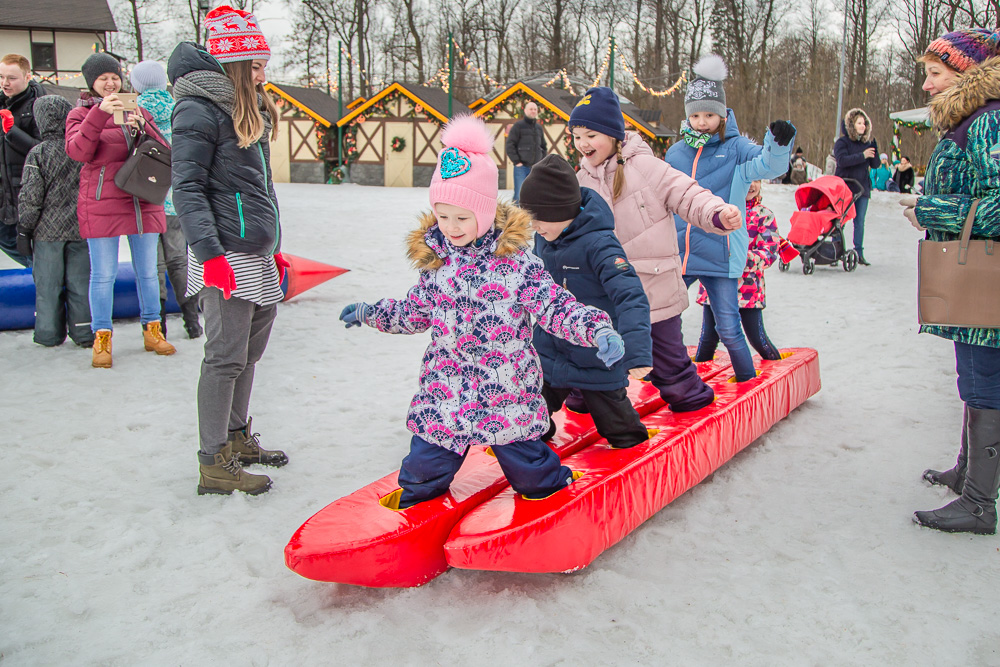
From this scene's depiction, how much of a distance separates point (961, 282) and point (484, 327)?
1748 millimetres

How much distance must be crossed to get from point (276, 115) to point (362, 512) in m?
1.80

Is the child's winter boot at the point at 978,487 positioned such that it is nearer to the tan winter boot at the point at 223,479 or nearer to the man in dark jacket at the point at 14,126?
the tan winter boot at the point at 223,479

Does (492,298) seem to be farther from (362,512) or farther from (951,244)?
(951,244)

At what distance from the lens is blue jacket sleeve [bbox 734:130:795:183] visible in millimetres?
3928

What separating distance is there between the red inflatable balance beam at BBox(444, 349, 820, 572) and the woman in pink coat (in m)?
0.26

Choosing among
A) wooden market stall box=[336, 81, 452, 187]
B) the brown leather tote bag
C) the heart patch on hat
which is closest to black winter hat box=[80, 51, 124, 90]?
the heart patch on hat

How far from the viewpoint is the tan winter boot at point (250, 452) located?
358cm

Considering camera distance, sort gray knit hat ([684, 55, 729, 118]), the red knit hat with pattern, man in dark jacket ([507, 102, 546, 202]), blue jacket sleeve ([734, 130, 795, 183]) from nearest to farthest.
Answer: the red knit hat with pattern < blue jacket sleeve ([734, 130, 795, 183]) < gray knit hat ([684, 55, 729, 118]) < man in dark jacket ([507, 102, 546, 202])

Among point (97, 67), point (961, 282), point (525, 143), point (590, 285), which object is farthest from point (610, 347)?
point (525, 143)

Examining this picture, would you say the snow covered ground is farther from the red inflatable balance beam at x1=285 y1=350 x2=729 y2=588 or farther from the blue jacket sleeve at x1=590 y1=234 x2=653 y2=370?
the blue jacket sleeve at x1=590 y1=234 x2=653 y2=370

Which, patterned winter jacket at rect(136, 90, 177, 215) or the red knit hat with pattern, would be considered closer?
the red knit hat with pattern

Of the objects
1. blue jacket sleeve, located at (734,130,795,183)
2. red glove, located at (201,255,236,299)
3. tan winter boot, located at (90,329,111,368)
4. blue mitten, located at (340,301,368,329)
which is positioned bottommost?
tan winter boot, located at (90,329,111,368)

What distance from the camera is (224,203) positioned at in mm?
3129

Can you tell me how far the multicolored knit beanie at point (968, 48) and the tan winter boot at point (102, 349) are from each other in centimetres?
482
